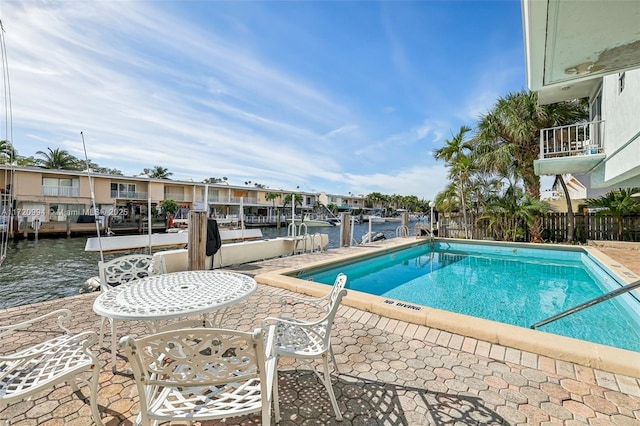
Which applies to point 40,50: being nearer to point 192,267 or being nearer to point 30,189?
point 192,267

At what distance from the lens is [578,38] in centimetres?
196

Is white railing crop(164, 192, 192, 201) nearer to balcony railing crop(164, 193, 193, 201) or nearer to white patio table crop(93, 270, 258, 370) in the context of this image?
balcony railing crop(164, 193, 193, 201)

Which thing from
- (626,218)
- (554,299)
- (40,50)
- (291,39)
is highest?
(291,39)

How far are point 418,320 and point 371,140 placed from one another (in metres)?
18.2

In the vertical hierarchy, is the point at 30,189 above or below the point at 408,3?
below

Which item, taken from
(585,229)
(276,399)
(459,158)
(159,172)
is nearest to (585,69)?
(276,399)

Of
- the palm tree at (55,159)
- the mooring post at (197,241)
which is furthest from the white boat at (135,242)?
the palm tree at (55,159)

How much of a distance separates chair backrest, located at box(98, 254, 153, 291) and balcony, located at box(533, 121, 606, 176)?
11.4 metres

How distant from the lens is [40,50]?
534 centimetres

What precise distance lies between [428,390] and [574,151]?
10347 millimetres

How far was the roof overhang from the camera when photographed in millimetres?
1700

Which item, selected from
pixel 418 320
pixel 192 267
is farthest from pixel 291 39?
pixel 418 320

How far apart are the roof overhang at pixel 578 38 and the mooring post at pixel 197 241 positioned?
19.5 ft

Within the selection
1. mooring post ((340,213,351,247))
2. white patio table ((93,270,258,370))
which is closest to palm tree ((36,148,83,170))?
→ mooring post ((340,213,351,247))
